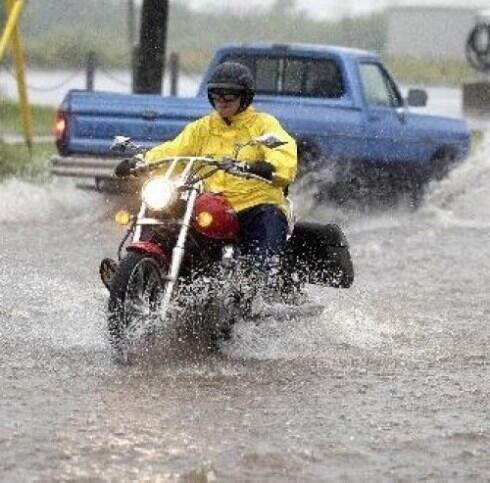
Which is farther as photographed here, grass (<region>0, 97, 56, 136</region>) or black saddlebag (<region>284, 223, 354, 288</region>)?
grass (<region>0, 97, 56, 136</region>)

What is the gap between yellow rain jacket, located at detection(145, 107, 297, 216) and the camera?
34.9 ft

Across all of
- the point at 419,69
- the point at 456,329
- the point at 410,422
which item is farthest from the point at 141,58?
the point at 419,69

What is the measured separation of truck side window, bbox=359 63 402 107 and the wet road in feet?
11.9

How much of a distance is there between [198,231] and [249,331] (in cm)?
77

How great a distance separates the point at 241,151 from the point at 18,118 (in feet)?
70.3

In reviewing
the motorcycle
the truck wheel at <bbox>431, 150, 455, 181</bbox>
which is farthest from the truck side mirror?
the motorcycle

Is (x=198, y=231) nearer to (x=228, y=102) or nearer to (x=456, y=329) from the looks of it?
(x=228, y=102)

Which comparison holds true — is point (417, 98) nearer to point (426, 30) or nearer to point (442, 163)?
point (442, 163)

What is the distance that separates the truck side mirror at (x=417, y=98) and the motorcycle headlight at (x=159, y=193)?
8328 mm

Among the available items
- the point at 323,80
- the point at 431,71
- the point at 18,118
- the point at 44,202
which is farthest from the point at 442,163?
the point at 431,71

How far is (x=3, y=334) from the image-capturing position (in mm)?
10883

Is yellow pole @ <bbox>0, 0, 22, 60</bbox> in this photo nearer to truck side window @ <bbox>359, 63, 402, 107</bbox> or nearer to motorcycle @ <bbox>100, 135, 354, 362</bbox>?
truck side window @ <bbox>359, 63, 402, 107</bbox>

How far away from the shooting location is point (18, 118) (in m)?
31.8

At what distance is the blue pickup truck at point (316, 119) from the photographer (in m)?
→ 17.5
